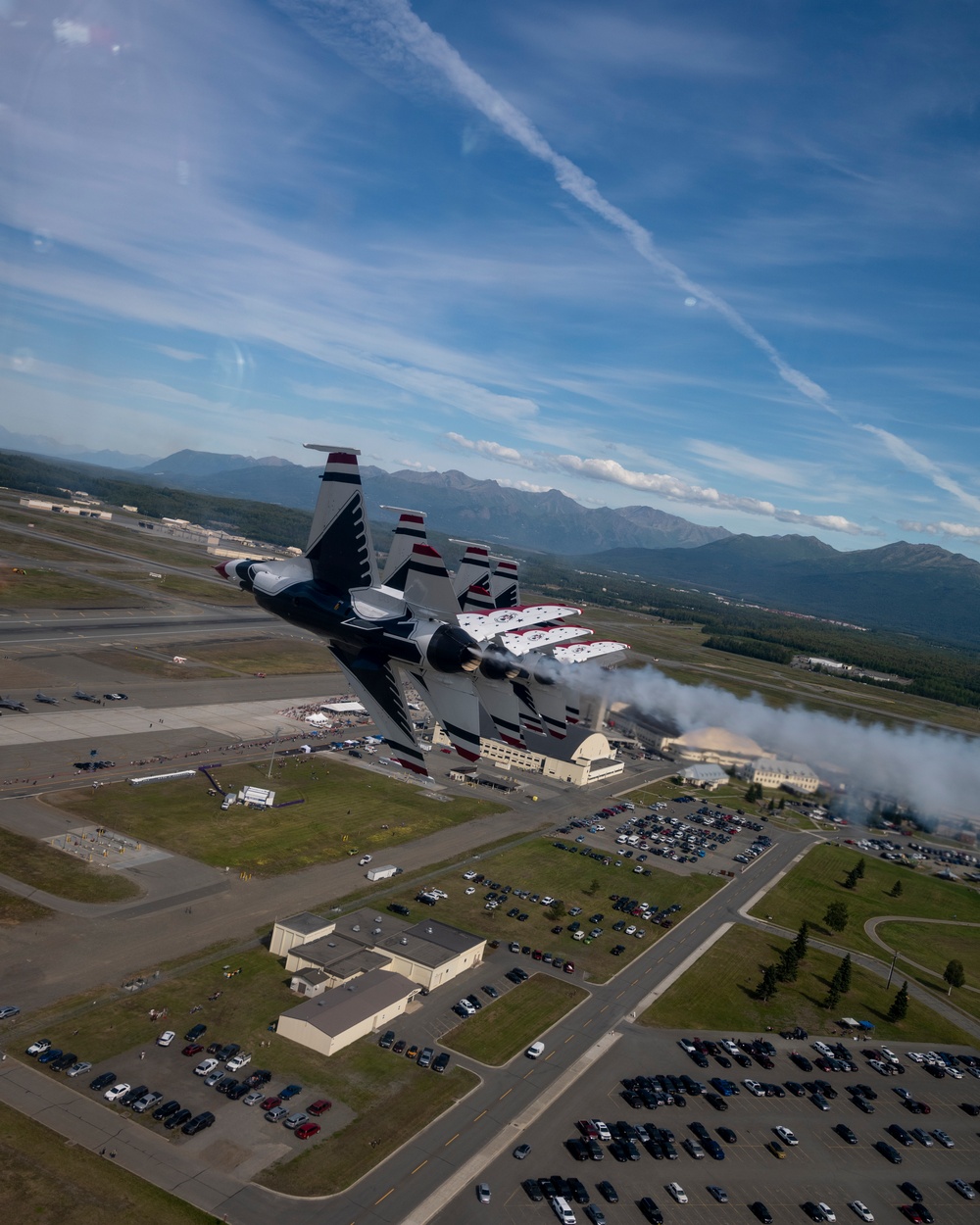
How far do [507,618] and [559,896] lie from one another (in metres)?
43.6

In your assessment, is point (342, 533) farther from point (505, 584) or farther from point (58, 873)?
point (58, 873)

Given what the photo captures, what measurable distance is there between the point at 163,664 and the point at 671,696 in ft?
269

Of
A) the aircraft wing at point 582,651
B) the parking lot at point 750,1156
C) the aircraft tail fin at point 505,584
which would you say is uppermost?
the aircraft tail fin at point 505,584

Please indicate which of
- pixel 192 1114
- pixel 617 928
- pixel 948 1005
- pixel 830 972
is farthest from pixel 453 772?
pixel 192 1114

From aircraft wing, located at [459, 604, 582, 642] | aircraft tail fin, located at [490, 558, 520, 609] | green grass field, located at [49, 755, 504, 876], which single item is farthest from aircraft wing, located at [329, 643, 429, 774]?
green grass field, located at [49, 755, 504, 876]

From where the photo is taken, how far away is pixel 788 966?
58438mm

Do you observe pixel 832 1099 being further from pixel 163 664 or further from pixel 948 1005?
pixel 163 664

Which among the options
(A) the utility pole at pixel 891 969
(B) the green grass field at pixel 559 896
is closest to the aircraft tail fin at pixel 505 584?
(B) the green grass field at pixel 559 896

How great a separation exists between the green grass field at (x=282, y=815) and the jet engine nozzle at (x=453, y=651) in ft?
153

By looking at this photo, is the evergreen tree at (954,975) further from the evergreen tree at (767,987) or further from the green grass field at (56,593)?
the green grass field at (56,593)

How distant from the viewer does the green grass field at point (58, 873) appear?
5059 cm

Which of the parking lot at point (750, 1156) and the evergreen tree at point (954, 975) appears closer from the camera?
the parking lot at point (750, 1156)

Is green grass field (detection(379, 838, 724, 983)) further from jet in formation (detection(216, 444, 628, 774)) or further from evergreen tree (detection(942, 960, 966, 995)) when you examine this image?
jet in formation (detection(216, 444, 628, 774))

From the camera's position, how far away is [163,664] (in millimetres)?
107125
